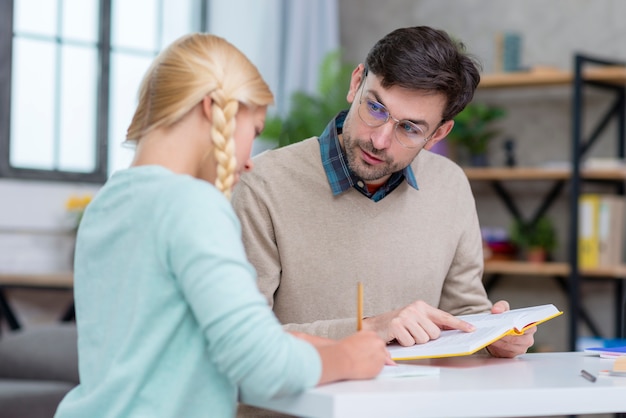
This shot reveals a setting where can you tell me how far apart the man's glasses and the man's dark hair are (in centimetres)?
5

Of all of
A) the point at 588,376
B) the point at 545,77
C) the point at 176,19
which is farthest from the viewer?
the point at 176,19

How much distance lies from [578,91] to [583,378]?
124 inches

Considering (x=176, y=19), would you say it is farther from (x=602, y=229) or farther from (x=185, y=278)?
(x=185, y=278)

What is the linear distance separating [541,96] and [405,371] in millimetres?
3837

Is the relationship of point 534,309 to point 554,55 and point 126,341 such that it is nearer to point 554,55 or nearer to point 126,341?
point 126,341

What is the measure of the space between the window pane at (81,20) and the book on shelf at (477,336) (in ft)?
11.2

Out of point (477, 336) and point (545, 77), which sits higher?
point (545, 77)

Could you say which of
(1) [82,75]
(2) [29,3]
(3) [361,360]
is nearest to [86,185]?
(1) [82,75]

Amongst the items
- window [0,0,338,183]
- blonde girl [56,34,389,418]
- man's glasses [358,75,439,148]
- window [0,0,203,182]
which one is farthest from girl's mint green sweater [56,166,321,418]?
window [0,0,203,182]

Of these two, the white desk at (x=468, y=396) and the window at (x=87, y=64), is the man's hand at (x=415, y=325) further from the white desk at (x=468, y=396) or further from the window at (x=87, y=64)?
the window at (x=87, y=64)

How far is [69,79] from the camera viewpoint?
4.61 metres

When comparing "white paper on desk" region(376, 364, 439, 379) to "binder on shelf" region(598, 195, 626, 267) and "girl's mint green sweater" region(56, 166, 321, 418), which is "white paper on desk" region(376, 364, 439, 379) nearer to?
"girl's mint green sweater" region(56, 166, 321, 418)

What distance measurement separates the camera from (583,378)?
4.75 ft

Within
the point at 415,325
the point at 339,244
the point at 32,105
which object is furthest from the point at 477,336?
the point at 32,105
